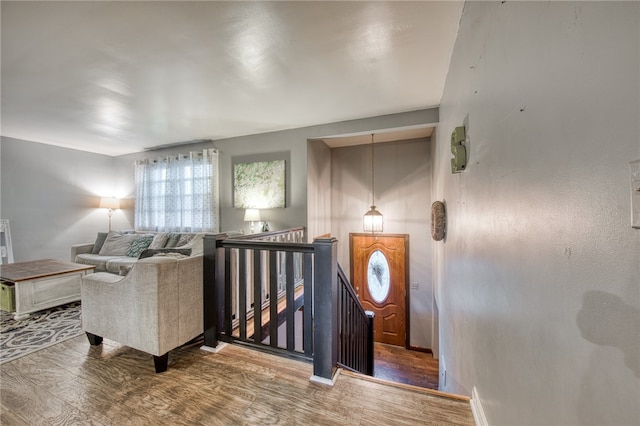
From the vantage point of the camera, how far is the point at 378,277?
489 cm

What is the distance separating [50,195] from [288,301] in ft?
19.4

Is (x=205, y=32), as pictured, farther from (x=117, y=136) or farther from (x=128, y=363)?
(x=117, y=136)

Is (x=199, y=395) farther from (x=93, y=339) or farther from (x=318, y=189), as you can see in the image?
(x=318, y=189)

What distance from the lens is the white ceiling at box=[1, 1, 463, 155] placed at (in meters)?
1.77

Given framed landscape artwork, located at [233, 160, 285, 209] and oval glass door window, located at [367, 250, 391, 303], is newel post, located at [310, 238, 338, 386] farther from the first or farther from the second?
oval glass door window, located at [367, 250, 391, 303]

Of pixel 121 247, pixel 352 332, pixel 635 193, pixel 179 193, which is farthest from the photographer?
pixel 179 193

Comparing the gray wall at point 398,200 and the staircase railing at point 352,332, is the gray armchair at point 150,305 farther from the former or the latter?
the gray wall at point 398,200

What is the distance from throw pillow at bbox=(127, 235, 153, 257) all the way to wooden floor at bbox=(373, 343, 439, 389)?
14.6 ft

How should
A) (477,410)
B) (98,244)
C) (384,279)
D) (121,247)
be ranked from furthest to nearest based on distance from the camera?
(384,279) < (98,244) < (121,247) < (477,410)

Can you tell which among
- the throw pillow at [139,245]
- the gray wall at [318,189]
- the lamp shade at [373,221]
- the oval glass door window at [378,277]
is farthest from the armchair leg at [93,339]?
the oval glass door window at [378,277]

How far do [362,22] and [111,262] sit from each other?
4825 mm

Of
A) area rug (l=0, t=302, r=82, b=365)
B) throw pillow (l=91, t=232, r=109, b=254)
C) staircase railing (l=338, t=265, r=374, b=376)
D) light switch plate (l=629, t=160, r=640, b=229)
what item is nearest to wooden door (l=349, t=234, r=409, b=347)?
staircase railing (l=338, t=265, r=374, b=376)

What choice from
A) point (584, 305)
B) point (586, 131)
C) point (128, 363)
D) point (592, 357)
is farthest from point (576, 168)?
point (128, 363)

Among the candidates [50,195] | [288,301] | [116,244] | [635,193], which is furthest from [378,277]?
[50,195]
